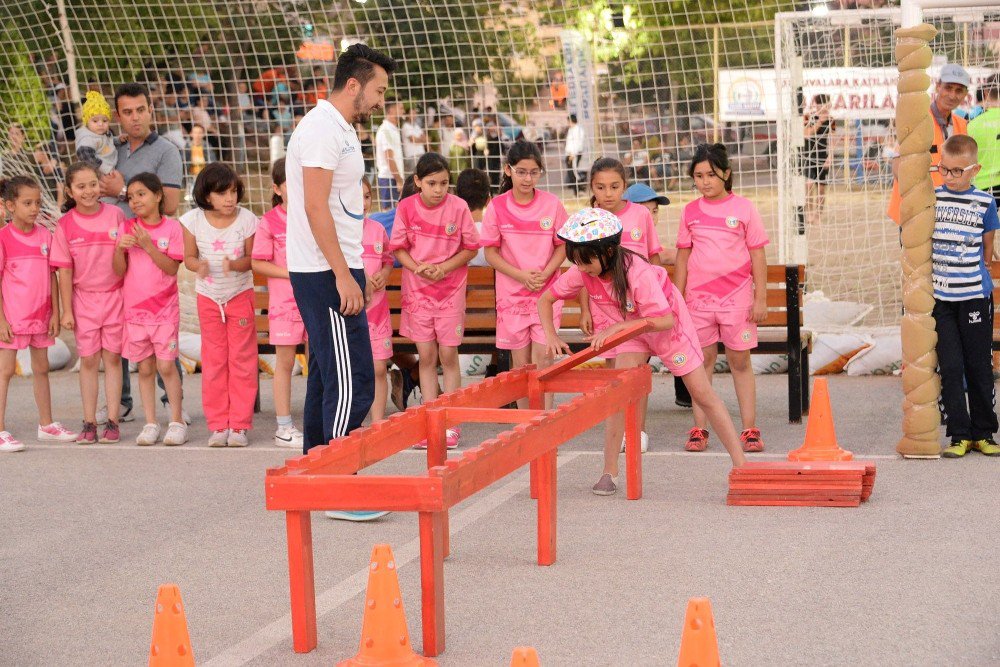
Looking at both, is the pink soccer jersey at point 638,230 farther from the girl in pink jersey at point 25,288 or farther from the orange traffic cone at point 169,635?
the orange traffic cone at point 169,635

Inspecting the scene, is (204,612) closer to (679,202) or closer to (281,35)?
(679,202)

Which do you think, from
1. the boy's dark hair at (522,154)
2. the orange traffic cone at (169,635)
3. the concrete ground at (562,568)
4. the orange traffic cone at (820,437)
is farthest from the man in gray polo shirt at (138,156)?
the orange traffic cone at (169,635)

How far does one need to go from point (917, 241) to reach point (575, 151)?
625cm

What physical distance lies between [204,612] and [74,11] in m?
9.90

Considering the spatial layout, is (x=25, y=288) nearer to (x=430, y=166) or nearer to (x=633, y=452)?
(x=430, y=166)

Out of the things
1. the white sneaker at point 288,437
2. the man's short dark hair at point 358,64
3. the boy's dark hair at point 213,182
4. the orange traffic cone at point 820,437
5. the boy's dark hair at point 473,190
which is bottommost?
the white sneaker at point 288,437

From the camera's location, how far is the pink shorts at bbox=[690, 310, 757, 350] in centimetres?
716

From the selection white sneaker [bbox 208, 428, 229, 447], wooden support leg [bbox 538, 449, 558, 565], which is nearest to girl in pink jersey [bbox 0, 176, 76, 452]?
white sneaker [bbox 208, 428, 229, 447]

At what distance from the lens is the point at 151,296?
7.93 meters

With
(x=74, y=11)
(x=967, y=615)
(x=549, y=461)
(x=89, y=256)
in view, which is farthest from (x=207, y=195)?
(x=74, y=11)

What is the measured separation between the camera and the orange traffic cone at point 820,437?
6.55 m

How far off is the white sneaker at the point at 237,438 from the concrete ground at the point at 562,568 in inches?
21.7

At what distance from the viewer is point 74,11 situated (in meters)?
12.8

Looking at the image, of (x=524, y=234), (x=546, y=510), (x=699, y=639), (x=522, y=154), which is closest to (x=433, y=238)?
(x=524, y=234)
